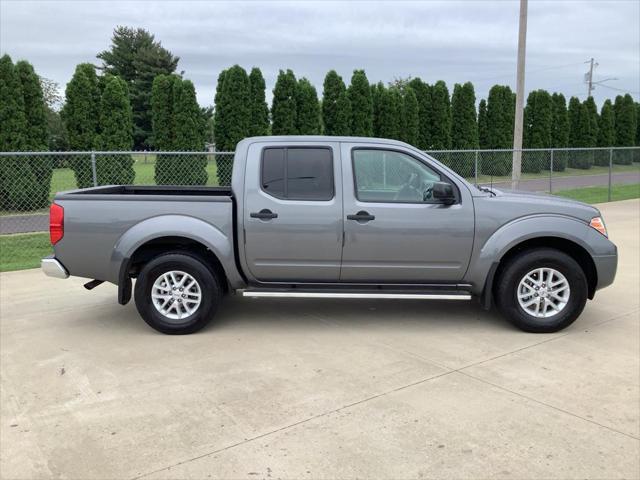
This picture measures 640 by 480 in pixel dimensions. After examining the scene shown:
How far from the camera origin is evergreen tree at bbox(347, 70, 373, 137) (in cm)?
1994

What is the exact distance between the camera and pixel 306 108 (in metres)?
18.1

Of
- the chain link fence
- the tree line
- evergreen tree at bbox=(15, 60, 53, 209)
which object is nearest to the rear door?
the chain link fence

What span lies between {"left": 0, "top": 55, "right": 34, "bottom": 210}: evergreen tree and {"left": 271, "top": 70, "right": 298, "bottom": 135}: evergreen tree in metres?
7.15

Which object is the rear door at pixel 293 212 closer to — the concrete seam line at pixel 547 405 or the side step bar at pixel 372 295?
the side step bar at pixel 372 295

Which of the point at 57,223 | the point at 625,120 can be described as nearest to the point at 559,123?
the point at 625,120

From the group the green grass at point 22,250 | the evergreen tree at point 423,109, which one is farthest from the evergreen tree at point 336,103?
the green grass at point 22,250

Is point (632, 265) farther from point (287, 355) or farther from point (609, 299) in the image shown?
point (287, 355)

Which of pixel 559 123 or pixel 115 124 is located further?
pixel 559 123

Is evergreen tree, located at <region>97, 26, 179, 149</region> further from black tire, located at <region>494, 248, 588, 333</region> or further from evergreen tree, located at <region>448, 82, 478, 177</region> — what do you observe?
black tire, located at <region>494, 248, 588, 333</region>

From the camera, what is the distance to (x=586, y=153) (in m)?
28.7

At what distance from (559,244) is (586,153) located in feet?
87.0

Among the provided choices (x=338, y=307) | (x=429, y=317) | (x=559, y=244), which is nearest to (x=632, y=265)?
(x=559, y=244)

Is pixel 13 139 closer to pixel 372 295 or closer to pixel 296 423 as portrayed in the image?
pixel 372 295

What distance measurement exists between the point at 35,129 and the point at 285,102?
7235 millimetres
